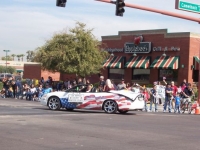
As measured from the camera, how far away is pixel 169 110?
25.3 meters

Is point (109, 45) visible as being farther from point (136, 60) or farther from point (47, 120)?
point (47, 120)

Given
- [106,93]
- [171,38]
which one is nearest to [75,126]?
[106,93]

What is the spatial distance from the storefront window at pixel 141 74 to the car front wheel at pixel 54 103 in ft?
69.7

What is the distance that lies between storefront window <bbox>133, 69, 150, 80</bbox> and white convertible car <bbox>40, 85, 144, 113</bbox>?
2112 centimetres

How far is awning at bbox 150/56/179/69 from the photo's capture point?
3953 centimetres

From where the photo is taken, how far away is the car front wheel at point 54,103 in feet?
74.2

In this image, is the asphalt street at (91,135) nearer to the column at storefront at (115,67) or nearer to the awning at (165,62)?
the awning at (165,62)

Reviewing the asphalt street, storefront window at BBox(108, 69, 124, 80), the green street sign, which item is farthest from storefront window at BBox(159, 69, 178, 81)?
the asphalt street

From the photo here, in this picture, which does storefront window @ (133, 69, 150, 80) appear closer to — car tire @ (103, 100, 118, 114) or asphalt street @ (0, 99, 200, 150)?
car tire @ (103, 100, 118, 114)

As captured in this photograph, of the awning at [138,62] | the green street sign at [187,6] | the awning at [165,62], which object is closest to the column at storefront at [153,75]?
the awning at [138,62]

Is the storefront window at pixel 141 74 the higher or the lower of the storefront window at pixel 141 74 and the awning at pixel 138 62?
the lower

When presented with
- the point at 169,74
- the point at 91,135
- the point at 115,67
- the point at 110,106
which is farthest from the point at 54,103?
the point at 115,67

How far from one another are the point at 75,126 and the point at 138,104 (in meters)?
6.92

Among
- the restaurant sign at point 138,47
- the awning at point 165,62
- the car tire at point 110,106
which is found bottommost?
the car tire at point 110,106
